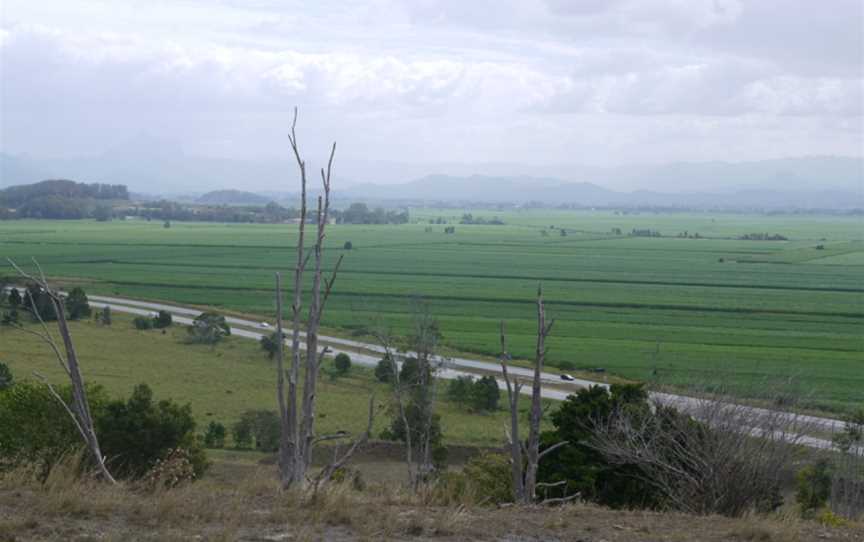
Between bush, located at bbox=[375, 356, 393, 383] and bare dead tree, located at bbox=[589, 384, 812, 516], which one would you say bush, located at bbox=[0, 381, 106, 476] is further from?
bush, located at bbox=[375, 356, 393, 383]

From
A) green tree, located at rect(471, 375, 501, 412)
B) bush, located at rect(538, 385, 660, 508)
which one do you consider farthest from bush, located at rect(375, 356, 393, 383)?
bush, located at rect(538, 385, 660, 508)

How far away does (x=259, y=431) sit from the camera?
28203 mm

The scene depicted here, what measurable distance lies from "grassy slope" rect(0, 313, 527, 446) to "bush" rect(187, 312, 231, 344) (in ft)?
2.24

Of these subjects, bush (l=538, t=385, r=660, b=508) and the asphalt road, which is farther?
the asphalt road

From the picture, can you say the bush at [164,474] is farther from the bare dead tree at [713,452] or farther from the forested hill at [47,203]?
the forested hill at [47,203]

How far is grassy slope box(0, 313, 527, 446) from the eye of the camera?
31422 millimetres

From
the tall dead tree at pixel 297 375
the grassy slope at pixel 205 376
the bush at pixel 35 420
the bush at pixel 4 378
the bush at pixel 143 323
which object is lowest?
the grassy slope at pixel 205 376

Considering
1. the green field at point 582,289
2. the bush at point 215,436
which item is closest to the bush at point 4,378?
the bush at point 215,436

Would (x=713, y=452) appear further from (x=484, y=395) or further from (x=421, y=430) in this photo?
(x=484, y=395)

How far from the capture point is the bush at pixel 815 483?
17.5 meters

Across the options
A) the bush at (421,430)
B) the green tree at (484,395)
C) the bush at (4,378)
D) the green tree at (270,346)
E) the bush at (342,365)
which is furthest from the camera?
the green tree at (270,346)

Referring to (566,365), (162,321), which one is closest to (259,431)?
(566,365)

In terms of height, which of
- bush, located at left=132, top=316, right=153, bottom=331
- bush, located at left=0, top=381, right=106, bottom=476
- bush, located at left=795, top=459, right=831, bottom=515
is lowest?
bush, located at left=132, top=316, right=153, bottom=331

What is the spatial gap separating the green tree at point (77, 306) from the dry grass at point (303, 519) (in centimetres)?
4761
